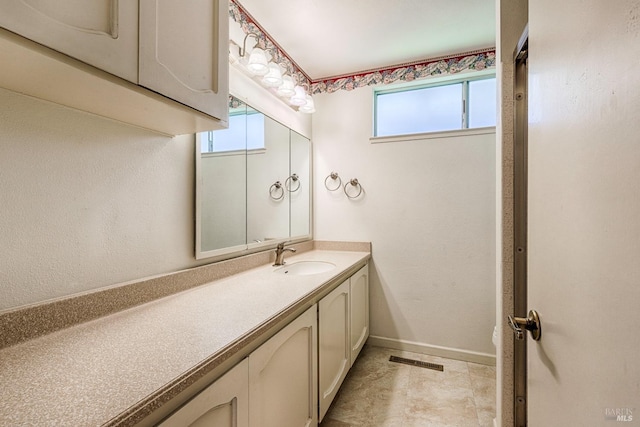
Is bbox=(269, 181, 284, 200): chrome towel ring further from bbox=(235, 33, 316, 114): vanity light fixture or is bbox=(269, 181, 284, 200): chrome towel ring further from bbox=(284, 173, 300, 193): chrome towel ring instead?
bbox=(235, 33, 316, 114): vanity light fixture

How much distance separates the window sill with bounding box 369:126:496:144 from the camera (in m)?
2.10

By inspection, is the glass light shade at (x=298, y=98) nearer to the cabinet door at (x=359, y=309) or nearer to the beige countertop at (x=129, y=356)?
the cabinet door at (x=359, y=309)

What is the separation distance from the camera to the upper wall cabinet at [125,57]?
1.92ft

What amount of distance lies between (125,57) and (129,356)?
754 mm

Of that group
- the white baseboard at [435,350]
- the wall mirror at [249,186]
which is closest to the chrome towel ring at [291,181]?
the wall mirror at [249,186]

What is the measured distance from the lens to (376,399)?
1.74 m

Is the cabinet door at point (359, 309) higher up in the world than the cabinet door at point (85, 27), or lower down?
lower down

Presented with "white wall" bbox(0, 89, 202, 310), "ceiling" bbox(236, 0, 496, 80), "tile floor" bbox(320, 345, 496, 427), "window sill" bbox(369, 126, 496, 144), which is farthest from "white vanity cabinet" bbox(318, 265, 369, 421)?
"ceiling" bbox(236, 0, 496, 80)

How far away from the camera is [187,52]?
2.98 feet

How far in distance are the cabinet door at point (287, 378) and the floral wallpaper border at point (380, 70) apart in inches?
69.4

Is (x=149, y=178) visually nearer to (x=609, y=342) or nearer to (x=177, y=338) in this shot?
(x=177, y=338)

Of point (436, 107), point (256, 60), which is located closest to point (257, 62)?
point (256, 60)

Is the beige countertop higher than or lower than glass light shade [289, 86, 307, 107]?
lower

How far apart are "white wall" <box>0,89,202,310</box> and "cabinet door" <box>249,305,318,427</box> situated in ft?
2.00
